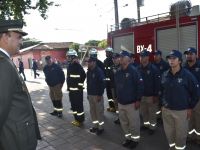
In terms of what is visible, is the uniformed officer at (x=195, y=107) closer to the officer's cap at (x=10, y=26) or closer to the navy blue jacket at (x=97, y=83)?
the navy blue jacket at (x=97, y=83)

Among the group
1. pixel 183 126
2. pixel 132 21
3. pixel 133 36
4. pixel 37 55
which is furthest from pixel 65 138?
pixel 37 55

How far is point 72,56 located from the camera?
7.02 meters

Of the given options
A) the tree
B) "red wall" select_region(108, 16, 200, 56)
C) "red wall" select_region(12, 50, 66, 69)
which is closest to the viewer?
"red wall" select_region(108, 16, 200, 56)

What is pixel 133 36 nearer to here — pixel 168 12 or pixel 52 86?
pixel 168 12

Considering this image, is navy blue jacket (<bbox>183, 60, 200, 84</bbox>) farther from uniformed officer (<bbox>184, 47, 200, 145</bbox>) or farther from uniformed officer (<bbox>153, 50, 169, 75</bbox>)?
uniformed officer (<bbox>153, 50, 169, 75</bbox>)

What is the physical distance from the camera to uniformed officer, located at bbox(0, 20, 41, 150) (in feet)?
7.04

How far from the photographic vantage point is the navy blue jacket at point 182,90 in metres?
4.57

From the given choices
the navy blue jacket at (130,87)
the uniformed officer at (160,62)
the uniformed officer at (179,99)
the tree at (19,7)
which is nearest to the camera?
the uniformed officer at (179,99)

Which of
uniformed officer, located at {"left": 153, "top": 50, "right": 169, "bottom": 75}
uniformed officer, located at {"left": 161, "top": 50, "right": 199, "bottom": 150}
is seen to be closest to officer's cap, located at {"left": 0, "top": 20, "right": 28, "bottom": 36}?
uniformed officer, located at {"left": 161, "top": 50, "right": 199, "bottom": 150}

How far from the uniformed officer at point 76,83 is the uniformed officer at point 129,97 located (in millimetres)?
1781

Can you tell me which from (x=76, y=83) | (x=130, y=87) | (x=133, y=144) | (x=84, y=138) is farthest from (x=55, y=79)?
(x=133, y=144)

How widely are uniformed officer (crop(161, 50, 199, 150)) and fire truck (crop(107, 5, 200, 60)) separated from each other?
185 cm

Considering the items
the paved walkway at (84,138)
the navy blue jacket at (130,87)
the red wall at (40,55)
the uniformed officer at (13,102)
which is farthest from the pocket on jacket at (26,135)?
the red wall at (40,55)

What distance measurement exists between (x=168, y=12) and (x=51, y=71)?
3624mm
